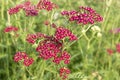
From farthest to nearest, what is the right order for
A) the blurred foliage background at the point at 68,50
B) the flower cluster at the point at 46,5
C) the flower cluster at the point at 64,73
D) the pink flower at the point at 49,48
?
the blurred foliage background at the point at 68,50, the flower cluster at the point at 46,5, the flower cluster at the point at 64,73, the pink flower at the point at 49,48

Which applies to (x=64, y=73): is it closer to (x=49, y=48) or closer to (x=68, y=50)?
(x=49, y=48)

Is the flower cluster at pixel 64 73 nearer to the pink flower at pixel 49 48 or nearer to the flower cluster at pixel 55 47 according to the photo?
the flower cluster at pixel 55 47

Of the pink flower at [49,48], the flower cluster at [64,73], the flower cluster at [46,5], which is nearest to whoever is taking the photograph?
the pink flower at [49,48]

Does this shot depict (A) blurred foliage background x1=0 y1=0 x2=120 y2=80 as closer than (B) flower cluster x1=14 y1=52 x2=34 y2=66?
No

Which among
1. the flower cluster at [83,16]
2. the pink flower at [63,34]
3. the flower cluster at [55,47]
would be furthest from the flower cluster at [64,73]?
the flower cluster at [83,16]

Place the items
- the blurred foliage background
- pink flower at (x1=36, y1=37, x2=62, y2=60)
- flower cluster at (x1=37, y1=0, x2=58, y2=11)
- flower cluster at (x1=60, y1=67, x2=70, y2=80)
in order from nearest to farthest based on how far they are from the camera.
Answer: pink flower at (x1=36, y1=37, x2=62, y2=60) < flower cluster at (x1=60, y1=67, x2=70, y2=80) < flower cluster at (x1=37, y1=0, x2=58, y2=11) < the blurred foliage background

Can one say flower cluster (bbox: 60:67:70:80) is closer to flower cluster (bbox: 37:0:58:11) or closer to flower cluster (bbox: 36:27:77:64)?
flower cluster (bbox: 36:27:77:64)

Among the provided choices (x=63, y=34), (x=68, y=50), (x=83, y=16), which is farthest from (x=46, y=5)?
(x=68, y=50)

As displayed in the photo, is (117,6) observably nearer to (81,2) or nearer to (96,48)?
(81,2)

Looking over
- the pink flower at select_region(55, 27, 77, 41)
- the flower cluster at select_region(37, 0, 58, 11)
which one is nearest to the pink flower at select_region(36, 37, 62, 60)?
the pink flower at select_region(55, 27, 77, 41)

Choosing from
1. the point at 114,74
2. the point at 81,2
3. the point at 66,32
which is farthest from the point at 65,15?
the point at 81,2

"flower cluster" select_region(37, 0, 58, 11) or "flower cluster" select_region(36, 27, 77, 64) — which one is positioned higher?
"flower cluster" select_region(37, 0, 58, 11)
